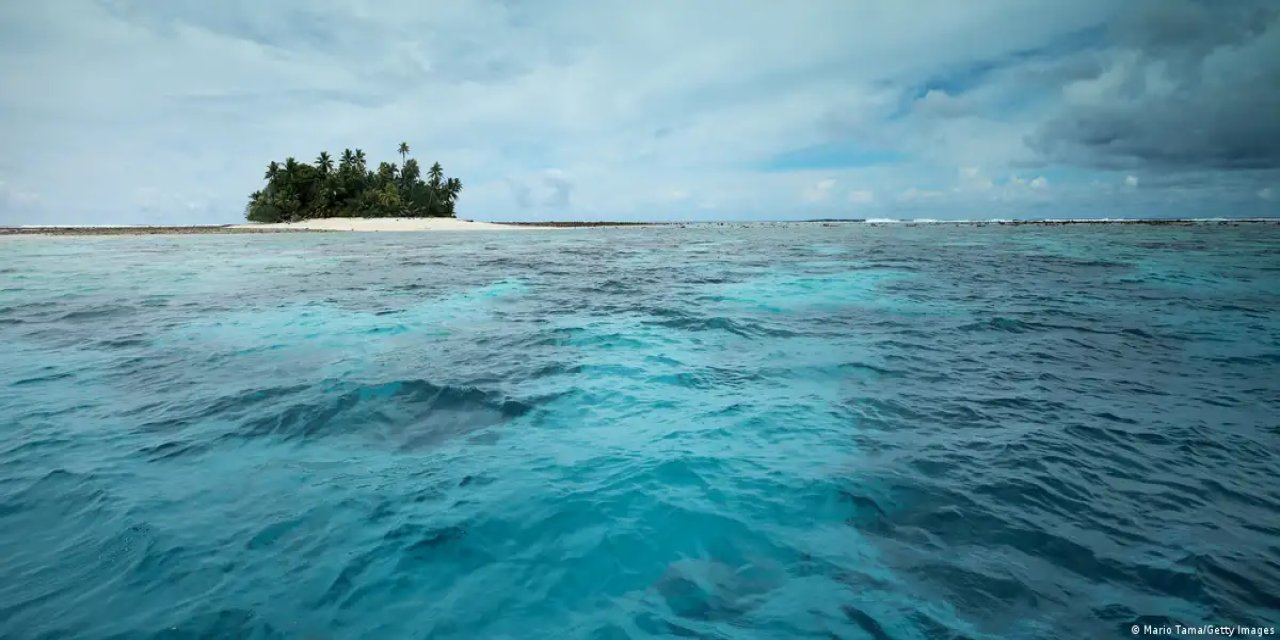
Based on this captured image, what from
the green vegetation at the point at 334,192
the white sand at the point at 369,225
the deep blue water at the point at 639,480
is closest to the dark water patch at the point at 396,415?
the deep blue water at the point at 639,480

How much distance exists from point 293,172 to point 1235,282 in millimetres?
107776

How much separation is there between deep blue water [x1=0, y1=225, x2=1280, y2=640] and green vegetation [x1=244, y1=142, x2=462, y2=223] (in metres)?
91.6

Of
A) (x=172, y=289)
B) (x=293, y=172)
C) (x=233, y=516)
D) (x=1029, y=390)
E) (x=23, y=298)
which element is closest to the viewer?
(x=233, y=516)

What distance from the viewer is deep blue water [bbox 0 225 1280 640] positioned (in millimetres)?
3998

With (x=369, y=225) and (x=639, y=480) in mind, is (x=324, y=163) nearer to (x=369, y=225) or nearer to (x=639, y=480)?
(x=369, y=225)

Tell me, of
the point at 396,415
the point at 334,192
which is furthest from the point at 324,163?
the point at 396,415

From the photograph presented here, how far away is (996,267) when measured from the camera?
28.3m

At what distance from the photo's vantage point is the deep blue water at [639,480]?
3998mm

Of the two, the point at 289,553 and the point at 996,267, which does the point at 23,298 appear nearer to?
the point at 289,553

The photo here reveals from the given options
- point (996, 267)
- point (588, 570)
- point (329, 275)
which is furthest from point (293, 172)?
point (588, 570)

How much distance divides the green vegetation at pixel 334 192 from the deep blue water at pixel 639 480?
300 feet

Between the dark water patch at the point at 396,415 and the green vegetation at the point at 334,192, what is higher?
the green vegetation at the point at 334,192

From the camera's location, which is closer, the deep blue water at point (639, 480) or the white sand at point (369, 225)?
the deep blue water at point (639, 480)

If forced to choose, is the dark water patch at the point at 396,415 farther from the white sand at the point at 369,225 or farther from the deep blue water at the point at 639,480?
the white sand at the point at 369,225
